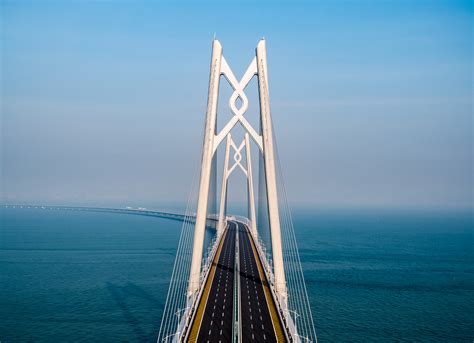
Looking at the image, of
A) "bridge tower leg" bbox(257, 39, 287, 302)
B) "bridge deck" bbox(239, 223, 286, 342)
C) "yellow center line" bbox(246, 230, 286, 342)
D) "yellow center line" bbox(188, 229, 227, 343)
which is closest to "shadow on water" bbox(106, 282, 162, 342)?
"yellow center line" bbox(188, 229, 227, 343)

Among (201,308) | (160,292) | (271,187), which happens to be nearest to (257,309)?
(201,308)

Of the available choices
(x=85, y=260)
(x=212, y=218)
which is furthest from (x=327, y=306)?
(x=212, y=218)

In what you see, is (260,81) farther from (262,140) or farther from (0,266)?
(0,266)

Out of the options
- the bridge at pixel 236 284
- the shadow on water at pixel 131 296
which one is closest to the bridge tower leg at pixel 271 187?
the bridge at pixel 236 284

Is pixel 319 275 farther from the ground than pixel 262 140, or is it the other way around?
pixel 262 140

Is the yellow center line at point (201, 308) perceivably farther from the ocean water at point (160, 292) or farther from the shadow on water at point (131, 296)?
the shadow on water at point (131, 296)

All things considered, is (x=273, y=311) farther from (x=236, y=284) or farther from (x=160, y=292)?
(x=160, y=292)

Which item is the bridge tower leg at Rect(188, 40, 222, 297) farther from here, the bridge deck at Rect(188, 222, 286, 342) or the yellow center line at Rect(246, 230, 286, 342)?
the yellow center line at Rect(246, 230, 286, 342)
